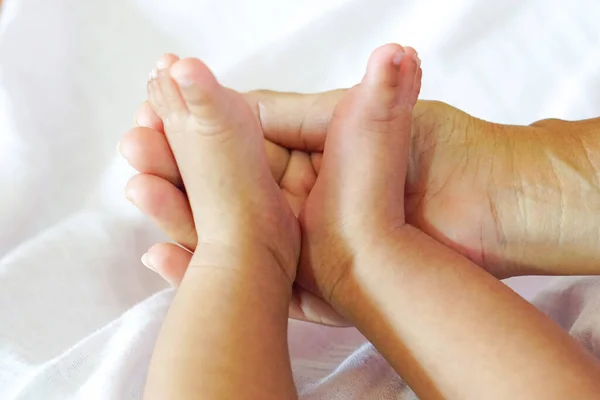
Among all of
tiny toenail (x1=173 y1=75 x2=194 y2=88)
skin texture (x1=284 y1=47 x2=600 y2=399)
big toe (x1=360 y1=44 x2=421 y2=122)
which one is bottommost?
skin texture (x1=284 y1=47 x2=600 y2=399)

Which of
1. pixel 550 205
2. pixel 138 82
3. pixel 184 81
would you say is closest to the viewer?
pixel 184 81

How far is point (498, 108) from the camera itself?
2.79 ft

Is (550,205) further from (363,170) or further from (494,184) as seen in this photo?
(363,170)

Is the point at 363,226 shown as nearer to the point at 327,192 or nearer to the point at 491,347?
the point at 327,192

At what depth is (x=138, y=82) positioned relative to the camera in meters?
0.87

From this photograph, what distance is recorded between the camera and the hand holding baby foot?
0.49 m

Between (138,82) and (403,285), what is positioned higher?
(138,82)

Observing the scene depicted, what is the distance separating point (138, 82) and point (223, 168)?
0.36 m

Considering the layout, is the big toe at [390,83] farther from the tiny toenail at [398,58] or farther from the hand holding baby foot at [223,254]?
the hand holding baby foot at [223,254]

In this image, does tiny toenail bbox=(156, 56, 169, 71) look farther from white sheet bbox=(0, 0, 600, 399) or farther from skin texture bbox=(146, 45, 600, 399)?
white sheet bbox=(0, 0, 600, 399)

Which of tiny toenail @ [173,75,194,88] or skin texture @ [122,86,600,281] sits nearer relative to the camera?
tiny toenail @ [173,75,194,88]

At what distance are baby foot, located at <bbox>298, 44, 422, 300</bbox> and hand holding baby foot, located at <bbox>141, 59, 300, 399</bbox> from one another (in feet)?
0.12

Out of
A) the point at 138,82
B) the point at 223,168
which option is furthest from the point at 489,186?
the point at 138,82

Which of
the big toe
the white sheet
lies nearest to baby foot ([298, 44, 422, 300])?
the big toe
